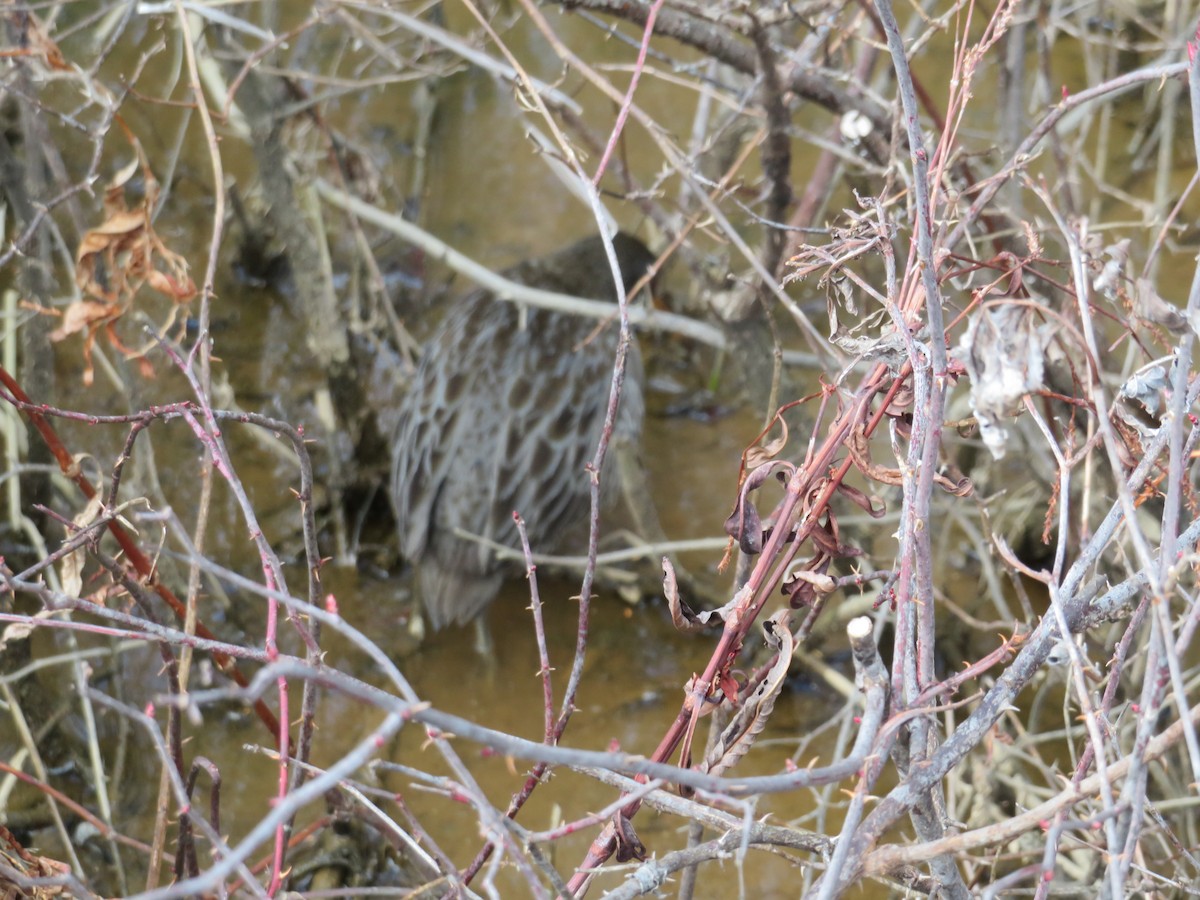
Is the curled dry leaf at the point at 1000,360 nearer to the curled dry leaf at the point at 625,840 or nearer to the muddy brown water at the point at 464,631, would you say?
the curled dry leaf at the point at 625,840

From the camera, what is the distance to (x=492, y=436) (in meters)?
2.91

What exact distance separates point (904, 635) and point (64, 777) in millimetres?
1998

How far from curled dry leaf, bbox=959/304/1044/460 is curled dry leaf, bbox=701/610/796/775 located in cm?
30

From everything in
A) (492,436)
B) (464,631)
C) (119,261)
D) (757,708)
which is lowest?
(464,631)

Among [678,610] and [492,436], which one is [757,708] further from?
[492,436]

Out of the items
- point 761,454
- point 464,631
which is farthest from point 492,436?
point 761,454

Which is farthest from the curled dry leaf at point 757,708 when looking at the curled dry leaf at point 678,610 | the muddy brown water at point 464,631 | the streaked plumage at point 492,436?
the streaked plumage at point 492,436

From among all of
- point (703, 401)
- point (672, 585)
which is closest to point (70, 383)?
point (703, 401)

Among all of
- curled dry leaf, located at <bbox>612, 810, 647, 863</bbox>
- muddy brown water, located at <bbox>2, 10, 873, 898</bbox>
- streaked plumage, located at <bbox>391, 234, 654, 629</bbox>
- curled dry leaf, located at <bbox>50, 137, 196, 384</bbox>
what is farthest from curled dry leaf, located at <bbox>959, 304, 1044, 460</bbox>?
streaked plumage, located at <bbox>391, 234, 654, 629</bbox>

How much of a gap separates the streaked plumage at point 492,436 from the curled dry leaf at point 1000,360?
190 cm

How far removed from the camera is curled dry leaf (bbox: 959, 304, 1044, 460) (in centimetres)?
86

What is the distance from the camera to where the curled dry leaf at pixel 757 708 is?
108cm

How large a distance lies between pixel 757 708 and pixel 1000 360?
1.49 ft

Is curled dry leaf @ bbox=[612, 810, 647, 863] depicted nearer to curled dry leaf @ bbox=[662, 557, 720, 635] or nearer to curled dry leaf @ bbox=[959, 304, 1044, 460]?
curled dry leaf @ bbox=[662, 557, 720, 635]
